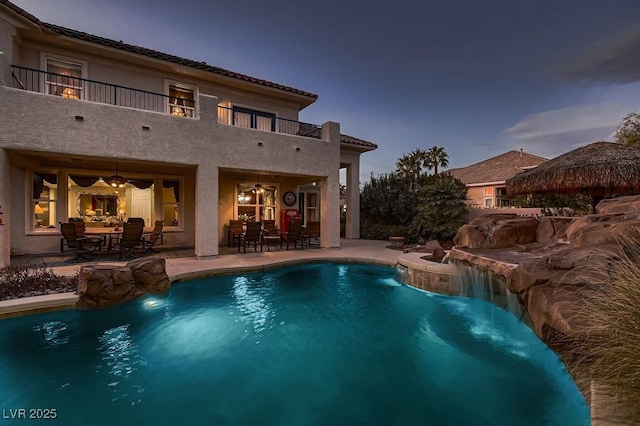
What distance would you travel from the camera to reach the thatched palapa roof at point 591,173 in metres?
8.09

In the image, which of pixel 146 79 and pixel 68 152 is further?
pixel 146 79

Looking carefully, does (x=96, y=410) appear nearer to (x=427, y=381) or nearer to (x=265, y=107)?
(x=427, y=381)

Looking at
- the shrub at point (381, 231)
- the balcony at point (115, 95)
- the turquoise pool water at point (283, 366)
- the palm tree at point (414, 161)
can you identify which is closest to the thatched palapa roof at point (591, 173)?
the turquoise pool water at point (283, 366)

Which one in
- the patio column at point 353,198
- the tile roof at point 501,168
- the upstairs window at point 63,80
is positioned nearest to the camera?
the upstairs window at point 63,80

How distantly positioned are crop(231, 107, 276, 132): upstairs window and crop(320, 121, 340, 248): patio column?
3.12m

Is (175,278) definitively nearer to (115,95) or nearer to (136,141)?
(136,141)

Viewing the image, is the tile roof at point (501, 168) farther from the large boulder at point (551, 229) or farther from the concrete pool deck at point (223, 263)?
the large boulder at point (551, 229)

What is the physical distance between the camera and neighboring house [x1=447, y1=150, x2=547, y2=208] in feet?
86.1

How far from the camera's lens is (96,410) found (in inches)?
135

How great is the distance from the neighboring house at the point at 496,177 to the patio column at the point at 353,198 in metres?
13.3

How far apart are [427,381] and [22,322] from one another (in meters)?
7.48

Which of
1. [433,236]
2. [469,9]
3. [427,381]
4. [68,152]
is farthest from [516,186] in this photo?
[68,152]

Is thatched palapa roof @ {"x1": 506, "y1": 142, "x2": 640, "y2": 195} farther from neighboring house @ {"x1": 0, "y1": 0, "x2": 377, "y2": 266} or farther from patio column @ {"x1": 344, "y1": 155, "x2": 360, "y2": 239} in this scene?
patio column @ {"x1": 344, "y1": 155, "x2": 360, "y2": 239}

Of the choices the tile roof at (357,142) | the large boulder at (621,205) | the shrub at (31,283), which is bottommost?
the shrub at (31,283)
